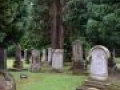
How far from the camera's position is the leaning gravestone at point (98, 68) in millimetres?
13539

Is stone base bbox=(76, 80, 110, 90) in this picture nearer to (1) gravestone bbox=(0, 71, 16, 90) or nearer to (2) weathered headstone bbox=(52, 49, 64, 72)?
(1) gravestone bbox=(0, 71, 16, 90)

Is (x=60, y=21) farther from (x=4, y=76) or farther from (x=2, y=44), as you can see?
(x=4, y=76)

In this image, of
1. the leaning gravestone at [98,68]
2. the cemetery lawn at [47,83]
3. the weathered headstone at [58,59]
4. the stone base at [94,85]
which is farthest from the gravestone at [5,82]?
the weathered headstone at [58,59]

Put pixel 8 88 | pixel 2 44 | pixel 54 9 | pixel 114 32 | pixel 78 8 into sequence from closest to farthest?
pixel 8 88 → pixel 114 32 → pixel 2 44 → pixel 78 8 → pixel 54 9

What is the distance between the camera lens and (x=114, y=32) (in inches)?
746

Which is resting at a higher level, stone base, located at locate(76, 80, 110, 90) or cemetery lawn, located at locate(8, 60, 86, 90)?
stone base, located at locate(76, 80, 110, 90)

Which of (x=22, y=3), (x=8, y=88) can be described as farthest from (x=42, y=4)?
(x=8, y=88)

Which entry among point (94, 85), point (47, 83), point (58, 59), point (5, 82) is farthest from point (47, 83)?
point (58, 59)

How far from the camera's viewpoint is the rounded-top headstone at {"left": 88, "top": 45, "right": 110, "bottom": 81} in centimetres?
1379

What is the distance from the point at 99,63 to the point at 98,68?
0.23 metres

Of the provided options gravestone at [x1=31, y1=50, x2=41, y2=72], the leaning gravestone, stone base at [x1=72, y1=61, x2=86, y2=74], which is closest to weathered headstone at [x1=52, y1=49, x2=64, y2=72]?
stone base at [x1=72, y1=61, x2=86, y2=74]

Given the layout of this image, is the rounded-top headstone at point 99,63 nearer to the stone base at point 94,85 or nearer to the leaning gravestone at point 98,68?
the leaning gravestone at point 98,68

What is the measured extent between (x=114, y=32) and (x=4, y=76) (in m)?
9.05

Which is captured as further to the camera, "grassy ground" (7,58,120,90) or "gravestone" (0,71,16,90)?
"grassy ground" (7,58,120,90)
